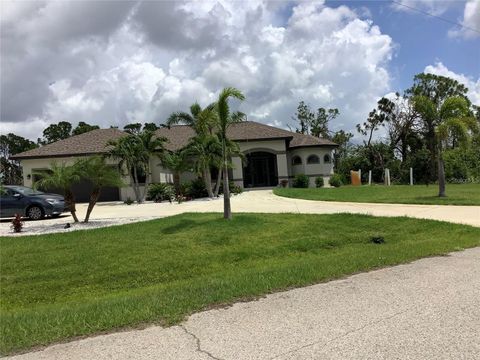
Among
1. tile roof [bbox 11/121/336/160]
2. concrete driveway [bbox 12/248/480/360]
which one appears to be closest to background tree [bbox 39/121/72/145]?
tile roof [bbox 11/121/336/160]

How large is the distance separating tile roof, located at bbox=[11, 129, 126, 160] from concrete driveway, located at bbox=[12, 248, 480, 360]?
26.8m

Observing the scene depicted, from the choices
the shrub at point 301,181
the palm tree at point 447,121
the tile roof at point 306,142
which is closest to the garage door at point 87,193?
the shrub at point 301,181

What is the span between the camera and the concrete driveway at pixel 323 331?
4.08m

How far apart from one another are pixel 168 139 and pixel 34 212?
1528 cm

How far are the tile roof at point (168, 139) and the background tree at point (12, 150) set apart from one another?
108ft

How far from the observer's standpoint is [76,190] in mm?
30484

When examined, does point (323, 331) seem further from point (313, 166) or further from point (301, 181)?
point (313, 166)

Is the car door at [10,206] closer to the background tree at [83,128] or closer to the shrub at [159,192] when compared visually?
the shrub at [159,192]

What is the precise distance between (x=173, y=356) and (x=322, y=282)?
10.4 feet

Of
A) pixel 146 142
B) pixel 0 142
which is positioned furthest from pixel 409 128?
pixel 0 142

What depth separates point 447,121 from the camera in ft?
66.7

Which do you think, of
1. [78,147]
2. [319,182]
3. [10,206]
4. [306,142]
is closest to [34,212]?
[10,206]

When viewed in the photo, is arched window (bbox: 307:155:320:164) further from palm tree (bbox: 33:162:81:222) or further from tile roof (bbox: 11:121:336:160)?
palm tree (bbox: 33:162:81:222)

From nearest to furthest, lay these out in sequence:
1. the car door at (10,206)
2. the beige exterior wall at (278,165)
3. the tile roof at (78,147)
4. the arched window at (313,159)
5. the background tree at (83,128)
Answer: the car door at (10,206), the tile roof at (78,147), the beige exterior wall at (278,165), the arched window at (313,159), the background tree at (83,128)
